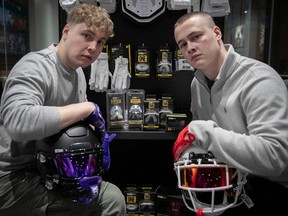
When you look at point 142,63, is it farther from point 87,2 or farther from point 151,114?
point 87,2

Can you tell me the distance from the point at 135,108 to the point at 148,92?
1.46 feet

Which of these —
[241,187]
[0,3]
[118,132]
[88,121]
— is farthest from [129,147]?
[0,3]

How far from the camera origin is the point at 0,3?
317 centimetres

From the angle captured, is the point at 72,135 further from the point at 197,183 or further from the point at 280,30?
the point at 280,30

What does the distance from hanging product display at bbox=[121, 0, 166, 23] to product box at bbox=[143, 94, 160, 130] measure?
708 millimetres

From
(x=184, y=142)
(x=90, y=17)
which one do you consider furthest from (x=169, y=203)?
(x=90, y=17)

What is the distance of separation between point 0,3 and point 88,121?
2.33m

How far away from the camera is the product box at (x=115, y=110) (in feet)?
7.16

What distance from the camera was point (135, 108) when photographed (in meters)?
2.22

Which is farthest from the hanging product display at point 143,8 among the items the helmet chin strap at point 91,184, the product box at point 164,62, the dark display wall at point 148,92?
the helmet chin strap at point 91,184

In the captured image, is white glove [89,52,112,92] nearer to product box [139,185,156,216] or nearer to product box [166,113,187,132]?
Answer: product box [166,113,187,132]

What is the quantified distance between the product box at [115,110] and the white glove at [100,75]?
0.49 ft

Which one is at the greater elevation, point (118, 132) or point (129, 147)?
point (118, 132)

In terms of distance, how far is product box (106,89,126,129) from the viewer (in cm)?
218
